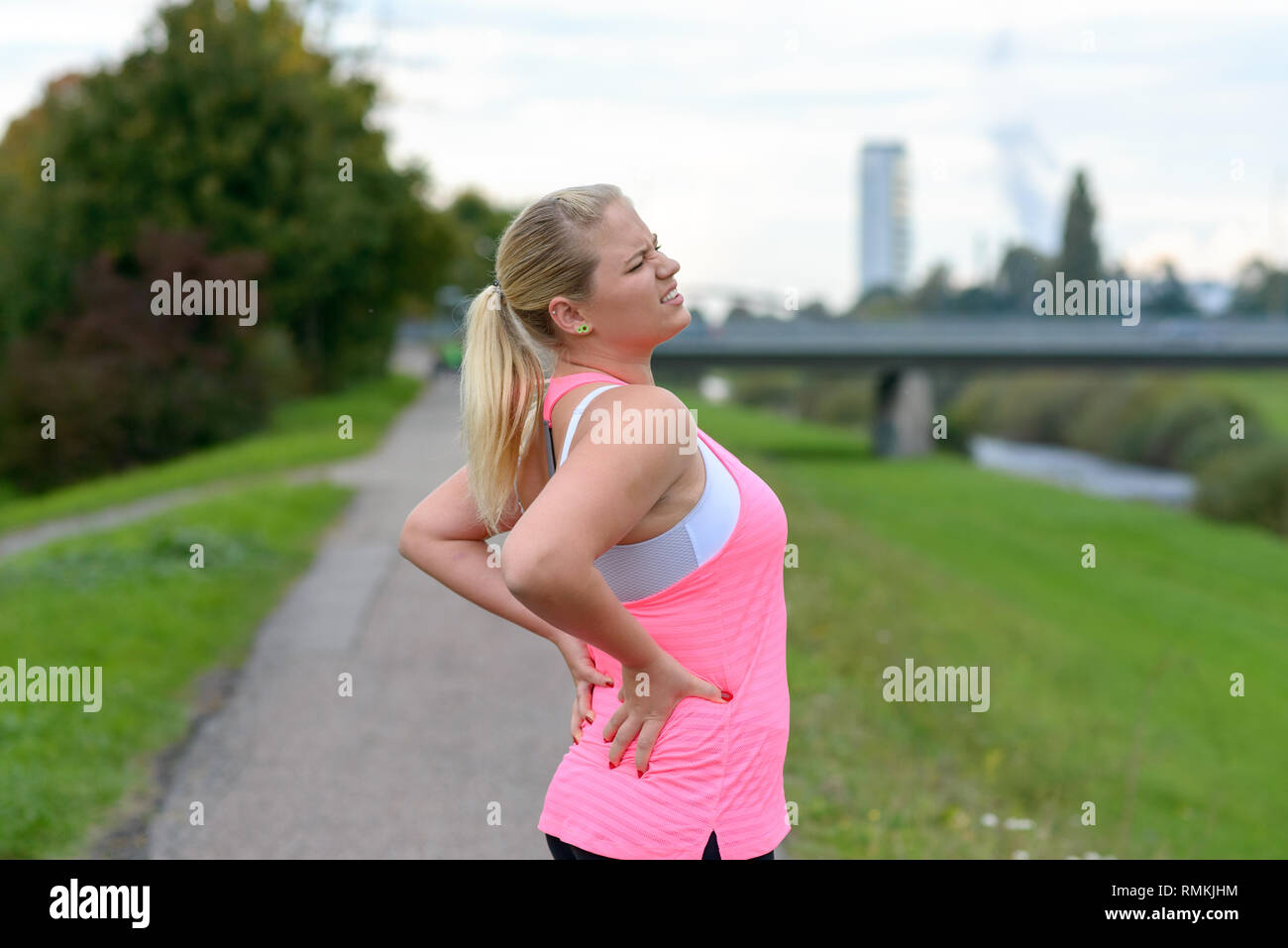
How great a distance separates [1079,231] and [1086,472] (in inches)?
1708

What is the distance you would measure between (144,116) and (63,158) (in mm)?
2429

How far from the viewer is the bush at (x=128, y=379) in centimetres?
2666

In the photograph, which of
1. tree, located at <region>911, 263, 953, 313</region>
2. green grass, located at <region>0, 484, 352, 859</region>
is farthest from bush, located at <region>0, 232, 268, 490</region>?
tree, located at <region>911, 263, 953, 313</region>

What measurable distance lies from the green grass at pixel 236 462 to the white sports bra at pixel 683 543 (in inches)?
736

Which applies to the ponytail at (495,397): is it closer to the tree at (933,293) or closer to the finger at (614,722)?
the finger at (614,722)

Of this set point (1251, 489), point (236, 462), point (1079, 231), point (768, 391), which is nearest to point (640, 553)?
point (236, 462)

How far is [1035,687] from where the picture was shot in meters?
13.4

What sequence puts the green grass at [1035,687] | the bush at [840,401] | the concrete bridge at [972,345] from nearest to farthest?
the green grass at [1035,687] < the concrete bridge at [972,345] < the bush at [840,401]

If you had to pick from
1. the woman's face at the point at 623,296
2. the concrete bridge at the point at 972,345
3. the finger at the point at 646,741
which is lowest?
the finger at the point at 646,741

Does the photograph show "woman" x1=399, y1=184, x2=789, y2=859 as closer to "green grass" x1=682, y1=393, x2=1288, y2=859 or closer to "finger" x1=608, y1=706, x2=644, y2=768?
"finger" x1=608, y1=706, x2=644, y2=768

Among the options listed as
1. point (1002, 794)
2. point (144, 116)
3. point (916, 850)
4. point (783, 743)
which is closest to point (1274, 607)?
point (1002, 794)

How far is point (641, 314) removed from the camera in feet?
7.27

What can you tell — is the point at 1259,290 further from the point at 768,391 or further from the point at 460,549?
the point at 460,549

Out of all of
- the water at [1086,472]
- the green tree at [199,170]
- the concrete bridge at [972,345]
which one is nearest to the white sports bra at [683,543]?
the green tree at [199,170]
